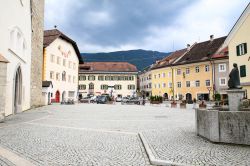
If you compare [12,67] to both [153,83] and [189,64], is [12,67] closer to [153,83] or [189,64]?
[189,64]

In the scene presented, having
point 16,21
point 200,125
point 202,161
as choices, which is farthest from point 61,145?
point 16,21

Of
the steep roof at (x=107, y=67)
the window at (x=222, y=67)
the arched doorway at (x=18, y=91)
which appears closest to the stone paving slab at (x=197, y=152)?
the arched doorway at (x=18, y=91)

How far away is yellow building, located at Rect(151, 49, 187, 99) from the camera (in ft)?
208

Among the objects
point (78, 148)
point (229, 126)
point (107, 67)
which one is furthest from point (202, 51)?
point (78, 148)

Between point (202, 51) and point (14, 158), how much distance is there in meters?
56.4

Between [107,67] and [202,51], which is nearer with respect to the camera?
[202,51]

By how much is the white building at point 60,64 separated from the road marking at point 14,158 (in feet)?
125

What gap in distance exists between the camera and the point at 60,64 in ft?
161

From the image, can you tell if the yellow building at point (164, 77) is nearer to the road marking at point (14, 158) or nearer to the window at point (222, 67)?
the window at point (222, 67)

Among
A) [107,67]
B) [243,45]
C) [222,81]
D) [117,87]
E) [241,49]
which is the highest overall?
[107,67]

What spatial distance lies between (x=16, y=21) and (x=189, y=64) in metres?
45.2

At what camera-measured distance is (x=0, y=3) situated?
15.4 m

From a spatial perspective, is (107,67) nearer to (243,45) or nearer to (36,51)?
(36,51)

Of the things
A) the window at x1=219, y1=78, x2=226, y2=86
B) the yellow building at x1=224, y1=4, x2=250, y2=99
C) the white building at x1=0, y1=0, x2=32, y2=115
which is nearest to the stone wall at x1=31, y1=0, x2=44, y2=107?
the white building at x1=0, y1=0, x2=32, y2=115
